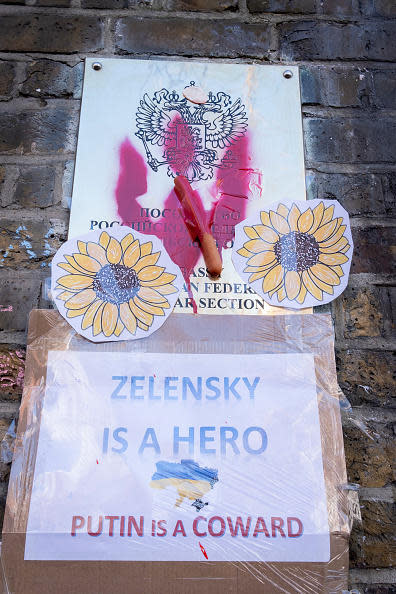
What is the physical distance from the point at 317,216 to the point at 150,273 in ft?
0.95

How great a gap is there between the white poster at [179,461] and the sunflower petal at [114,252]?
0.15 m

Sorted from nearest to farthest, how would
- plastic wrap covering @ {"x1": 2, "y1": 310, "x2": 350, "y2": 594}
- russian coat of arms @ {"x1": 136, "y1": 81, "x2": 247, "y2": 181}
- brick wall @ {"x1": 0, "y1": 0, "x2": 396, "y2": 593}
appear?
plastic wrap covering @ {"x1": 2, "y1": 310, "x2": 350, "y2": 594} < brick wall @ {"x1": 0, "y1": 0, "x2": 396, "y2": 593} < russian coat of arms @ {"x1": 136, "y1": 81, "x2": 247, "y2": 181}

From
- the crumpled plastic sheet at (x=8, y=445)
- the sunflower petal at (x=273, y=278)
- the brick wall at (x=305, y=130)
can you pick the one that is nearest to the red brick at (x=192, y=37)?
the brick wall at (x=305, y=130)

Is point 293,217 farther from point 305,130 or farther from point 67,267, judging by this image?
point 67,267

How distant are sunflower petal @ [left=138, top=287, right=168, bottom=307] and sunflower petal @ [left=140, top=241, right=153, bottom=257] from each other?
6cm

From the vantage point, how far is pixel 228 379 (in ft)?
2.72

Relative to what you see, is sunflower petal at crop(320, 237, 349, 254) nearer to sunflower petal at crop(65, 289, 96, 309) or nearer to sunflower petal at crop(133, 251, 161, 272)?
sunflower petal at crop(133, 251, 161, 272)

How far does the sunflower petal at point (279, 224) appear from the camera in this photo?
0.92 metres

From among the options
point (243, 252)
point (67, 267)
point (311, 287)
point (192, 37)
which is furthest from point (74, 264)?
point (192, 37)

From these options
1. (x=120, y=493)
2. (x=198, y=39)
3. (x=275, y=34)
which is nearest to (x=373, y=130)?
(x=275, y=34)

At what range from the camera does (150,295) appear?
0.88m

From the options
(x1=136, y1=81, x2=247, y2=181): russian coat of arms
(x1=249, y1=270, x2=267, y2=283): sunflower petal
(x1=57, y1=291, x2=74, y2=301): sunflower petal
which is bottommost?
(x1=57, y1=291, x2=74, y2=301): sunflower petal

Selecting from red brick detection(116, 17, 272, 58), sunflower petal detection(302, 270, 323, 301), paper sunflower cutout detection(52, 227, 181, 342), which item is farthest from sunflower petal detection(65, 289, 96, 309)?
red brick detection(116, 17, 272, 58)

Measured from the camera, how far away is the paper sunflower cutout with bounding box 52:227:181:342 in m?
0.86
